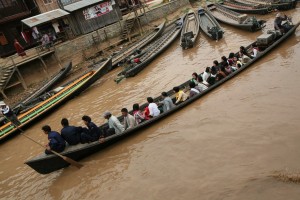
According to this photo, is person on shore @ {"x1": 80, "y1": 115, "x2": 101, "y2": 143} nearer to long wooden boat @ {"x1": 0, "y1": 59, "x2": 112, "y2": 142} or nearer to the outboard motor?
long wooden boat @ {"x1": 0, "y1": 59, "x2": 112, "y2": 142}

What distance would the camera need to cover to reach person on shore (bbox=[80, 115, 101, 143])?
842 centimetres

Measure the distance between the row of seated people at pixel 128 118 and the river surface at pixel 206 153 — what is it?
1.31 ft

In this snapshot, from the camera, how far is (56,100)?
49.0 feet

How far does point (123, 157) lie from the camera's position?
8.52 meters

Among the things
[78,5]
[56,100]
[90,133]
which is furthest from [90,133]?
[78,5]

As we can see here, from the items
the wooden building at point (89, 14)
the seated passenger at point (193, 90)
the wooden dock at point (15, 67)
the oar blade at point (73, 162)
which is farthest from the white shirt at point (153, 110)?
the wooden building at point (89, 14)

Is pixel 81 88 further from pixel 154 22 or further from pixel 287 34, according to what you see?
pixel 154 22

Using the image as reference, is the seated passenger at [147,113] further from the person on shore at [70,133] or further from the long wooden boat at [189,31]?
the long wooden boat at [189,31]

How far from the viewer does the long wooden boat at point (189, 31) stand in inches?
696

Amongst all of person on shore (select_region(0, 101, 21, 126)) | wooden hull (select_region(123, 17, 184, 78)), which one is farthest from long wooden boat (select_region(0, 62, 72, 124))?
wooden hull (select_region(123, 17, 184, 78))

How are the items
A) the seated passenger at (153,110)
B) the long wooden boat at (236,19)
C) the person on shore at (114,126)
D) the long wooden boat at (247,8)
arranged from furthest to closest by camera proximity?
1. the long wooden boat at (247,8)
2. the long wooden boat at (236,19)
3. the seated passenger at (153,110)
4. the person on shore at (114,126)

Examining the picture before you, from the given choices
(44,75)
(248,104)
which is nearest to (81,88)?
(44,75)

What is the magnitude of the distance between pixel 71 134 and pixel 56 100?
23.3 feet

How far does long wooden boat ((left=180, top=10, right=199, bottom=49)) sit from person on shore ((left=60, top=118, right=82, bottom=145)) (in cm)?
1091
